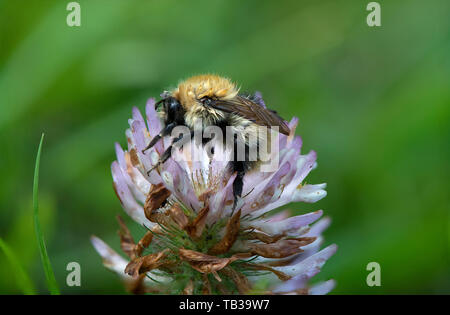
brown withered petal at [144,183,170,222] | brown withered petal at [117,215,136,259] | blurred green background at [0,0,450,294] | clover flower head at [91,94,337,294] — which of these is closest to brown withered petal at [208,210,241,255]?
clover flower head at [91,94,337,294]

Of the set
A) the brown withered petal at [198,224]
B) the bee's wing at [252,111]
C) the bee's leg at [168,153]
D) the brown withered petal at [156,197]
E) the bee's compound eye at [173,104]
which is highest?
the bee's compound eye at [173,104]

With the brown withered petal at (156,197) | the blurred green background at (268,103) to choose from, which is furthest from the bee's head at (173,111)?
the blurred green background at (268,103)

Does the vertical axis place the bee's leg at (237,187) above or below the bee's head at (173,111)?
below

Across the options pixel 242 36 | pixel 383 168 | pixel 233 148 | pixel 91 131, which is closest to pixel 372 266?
pixel 383 168

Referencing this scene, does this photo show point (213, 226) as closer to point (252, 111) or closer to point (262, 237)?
point (262, 237)

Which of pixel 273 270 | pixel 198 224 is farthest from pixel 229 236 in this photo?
pixel 273 270

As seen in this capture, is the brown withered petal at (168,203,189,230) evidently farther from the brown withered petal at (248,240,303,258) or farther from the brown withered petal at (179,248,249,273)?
the brown withered petal at (248,240,303,258)

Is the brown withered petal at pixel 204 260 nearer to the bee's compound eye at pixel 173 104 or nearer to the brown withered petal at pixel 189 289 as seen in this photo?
the brown withered petal at pixel 189 289

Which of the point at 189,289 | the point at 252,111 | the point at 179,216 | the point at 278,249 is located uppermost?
the point at 252,111
